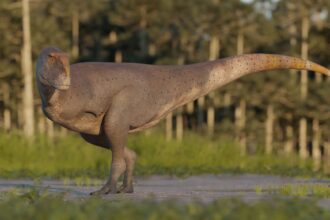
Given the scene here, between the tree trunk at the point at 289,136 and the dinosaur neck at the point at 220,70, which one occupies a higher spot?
the dinosaur neck at the point at 220,70

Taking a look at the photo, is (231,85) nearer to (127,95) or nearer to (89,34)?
(89,34)

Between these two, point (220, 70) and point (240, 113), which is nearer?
point (220, 70)

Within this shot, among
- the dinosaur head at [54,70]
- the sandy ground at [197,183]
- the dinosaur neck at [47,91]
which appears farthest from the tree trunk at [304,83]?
the dinosaur head at [54,70]

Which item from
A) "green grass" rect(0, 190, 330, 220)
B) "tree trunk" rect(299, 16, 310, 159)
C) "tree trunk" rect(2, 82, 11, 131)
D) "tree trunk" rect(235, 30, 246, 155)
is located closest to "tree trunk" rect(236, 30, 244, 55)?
"tree trunk" rect(235, 30, 246, 155)

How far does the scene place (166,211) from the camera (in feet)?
18.1

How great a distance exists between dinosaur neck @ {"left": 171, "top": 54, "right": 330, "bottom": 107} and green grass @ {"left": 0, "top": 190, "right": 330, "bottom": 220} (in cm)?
262

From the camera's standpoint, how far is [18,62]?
113 feet

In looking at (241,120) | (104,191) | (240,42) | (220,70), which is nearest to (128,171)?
(104,191)

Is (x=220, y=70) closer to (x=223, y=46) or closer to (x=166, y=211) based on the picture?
(x=166, y=211)

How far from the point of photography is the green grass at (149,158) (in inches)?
547

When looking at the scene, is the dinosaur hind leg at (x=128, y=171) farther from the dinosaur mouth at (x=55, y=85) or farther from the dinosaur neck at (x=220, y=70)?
the dinosaur mouth at (x=55, y=85)

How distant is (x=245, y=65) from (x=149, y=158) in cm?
757

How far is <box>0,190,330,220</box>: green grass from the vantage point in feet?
17.7

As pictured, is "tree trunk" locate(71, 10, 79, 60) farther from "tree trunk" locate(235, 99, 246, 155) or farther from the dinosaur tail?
the dinosaur tail
